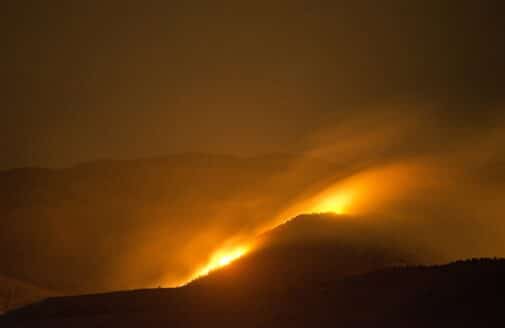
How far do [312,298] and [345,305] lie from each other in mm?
699

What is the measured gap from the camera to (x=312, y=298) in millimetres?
9766

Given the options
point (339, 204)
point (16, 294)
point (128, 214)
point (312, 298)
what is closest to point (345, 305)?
point (312, 298)

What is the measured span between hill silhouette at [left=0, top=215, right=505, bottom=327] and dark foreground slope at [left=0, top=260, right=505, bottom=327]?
0.05 feet

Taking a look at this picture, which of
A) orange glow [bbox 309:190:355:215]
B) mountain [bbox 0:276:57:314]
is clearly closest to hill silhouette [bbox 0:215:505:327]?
mountain [bbox 0:276:57:314]

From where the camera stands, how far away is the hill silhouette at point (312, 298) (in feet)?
28.2

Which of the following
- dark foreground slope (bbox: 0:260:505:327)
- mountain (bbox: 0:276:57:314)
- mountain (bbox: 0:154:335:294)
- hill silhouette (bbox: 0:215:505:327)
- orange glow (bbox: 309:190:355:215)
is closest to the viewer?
dark foreground slope (bbox: 0:260:505:327)

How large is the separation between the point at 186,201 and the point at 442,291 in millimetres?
24538

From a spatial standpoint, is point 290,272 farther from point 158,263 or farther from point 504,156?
point 504,156

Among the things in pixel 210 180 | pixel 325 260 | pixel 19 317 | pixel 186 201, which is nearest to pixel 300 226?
pixel 325 260

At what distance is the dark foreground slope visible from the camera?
841 centimetres

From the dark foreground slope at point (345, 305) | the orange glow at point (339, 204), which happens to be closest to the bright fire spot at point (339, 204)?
the orange glow at point (339, 204)

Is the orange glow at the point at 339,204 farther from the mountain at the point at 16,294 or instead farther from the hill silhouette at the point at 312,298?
the mountain at the point at 16,294

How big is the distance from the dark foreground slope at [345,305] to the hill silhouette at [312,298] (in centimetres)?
1

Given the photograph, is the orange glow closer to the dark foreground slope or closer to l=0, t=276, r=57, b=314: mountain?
the dark foreground slope
